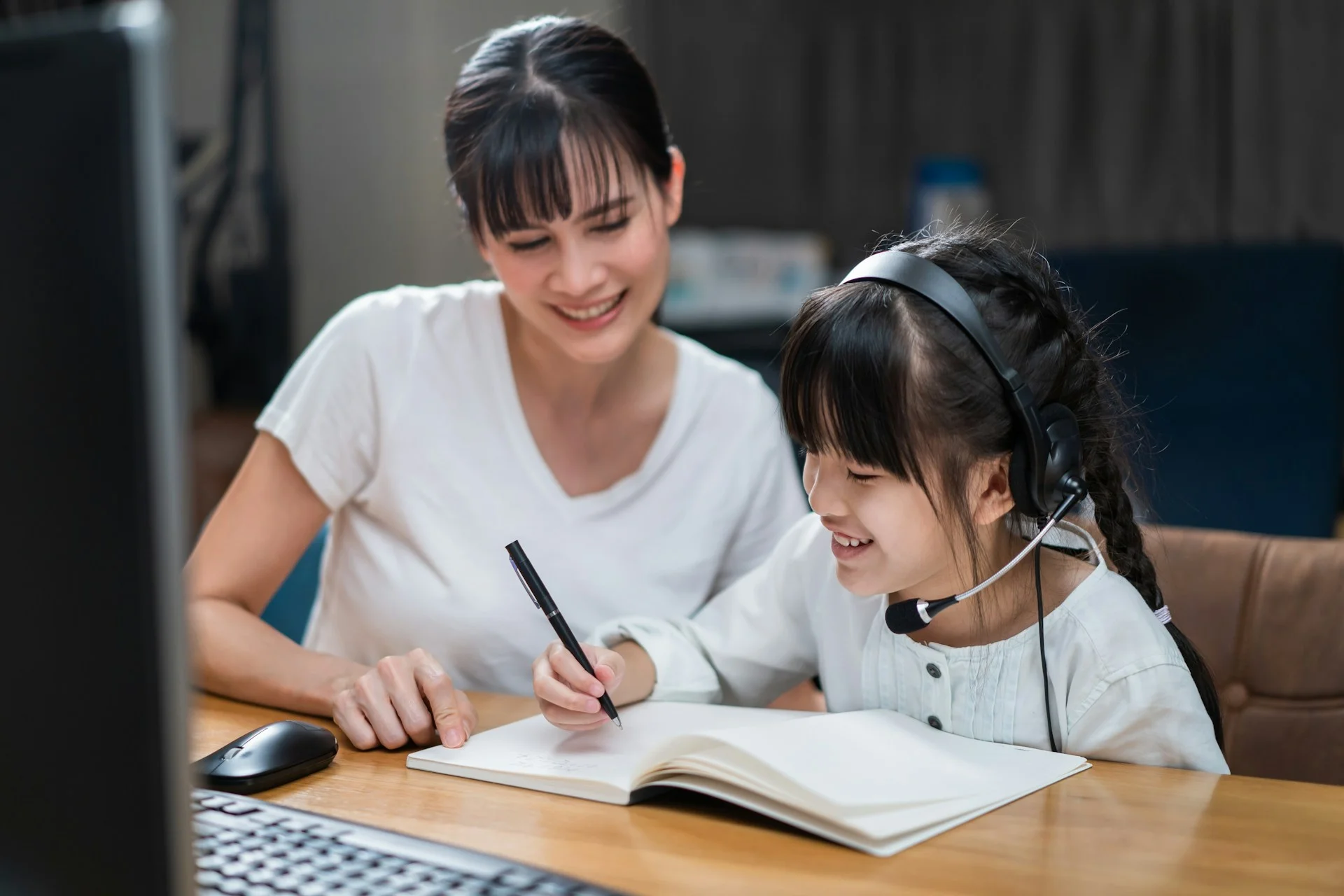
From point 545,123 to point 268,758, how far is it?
2.07ft

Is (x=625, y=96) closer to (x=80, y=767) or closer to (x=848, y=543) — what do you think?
(x=848, y=543)

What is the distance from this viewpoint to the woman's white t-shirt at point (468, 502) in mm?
1271

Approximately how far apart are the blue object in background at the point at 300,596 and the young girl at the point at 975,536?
2.19ft

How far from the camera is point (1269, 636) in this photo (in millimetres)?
1151

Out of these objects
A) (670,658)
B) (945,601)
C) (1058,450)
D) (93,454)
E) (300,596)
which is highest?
(93,454)

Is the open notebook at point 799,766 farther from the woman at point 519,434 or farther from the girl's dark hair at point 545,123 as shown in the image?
the girl's dark hair at point 545,123

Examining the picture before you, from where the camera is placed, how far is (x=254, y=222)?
294 centimetres

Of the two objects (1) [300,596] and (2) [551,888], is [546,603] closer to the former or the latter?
(2) [551,888]

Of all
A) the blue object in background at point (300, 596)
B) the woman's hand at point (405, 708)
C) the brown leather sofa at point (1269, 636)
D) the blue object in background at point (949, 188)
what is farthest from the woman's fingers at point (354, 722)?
the blue object in background at point (949, 188)

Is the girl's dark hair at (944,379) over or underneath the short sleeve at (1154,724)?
over

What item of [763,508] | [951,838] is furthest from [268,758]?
[763,508]

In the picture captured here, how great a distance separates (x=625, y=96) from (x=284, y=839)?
809mm

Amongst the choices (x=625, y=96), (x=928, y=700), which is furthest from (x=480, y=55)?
(x=928, y=700)

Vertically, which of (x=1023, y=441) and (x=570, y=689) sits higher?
(x=1023, y=441)
